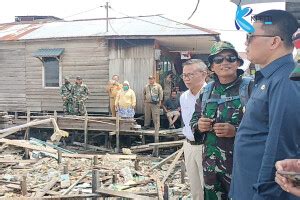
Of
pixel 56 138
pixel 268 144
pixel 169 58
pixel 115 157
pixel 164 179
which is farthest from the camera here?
pixel 169 58

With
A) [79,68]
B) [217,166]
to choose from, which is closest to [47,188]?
[217,166]

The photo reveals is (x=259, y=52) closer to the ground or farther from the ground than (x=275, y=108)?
farther from the ground

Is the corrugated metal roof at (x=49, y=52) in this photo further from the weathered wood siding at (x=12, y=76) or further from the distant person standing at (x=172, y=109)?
the distant person standing at (x=172, y=109)

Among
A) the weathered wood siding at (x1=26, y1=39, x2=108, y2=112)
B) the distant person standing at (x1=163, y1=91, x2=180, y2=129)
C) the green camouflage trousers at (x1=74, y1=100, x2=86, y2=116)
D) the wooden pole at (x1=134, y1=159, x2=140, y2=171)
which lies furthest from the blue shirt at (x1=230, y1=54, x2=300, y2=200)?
the weathered wood siding at (x1=26, y1=39, x2=108, y2=112)

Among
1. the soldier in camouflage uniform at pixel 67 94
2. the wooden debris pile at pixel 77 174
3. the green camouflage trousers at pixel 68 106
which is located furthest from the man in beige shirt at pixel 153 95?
the green camouflage trousers at pixel 68 106

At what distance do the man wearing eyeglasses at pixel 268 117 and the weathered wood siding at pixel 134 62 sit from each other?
12.6m

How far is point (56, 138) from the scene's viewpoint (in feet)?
44.3

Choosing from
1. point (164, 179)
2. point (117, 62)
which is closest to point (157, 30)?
point (117, 62)

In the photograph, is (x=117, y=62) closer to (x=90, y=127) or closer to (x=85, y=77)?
(x=85, y=77)

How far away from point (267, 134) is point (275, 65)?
458mm

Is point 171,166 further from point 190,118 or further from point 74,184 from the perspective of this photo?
point 190,118

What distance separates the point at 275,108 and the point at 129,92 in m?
11.6

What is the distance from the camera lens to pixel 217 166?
Result: 11.0 ft

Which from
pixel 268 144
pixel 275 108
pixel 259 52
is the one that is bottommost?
pixel 268 144
